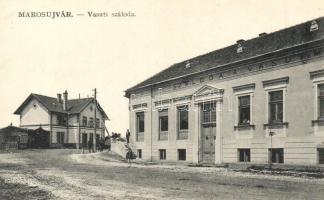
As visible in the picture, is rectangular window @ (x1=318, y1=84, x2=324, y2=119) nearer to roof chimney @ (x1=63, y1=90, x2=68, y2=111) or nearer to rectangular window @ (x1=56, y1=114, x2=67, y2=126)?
rectangular window @ (x1=56, y1=114, x2=67, y2=126)

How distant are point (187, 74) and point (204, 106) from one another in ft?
7.28

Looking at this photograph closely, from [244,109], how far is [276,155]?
3041 mm

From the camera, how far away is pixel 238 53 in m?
22.2

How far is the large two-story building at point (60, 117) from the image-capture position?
5022 cm

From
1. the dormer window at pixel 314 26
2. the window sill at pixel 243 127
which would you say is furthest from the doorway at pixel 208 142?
the dormer window at pixel 314 26

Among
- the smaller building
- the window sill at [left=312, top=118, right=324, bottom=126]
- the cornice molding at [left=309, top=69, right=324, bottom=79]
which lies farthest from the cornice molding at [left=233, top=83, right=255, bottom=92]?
the smaller building

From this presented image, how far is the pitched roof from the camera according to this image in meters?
18.2

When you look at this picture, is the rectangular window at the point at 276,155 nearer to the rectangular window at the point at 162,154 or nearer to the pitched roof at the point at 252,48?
the pitched roof at the point at 252,48

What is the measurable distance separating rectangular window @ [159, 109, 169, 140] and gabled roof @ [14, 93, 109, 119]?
26593mm

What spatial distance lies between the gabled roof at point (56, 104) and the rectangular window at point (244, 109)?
33.9 metres

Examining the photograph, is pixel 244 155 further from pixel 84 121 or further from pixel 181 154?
pixel 84 121

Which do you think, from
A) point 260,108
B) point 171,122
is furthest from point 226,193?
point 171,122

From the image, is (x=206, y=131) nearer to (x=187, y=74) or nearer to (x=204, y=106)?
(x=204, y=106)

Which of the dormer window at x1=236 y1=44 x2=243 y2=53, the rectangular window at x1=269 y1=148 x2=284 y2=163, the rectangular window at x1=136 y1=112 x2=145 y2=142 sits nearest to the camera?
the rectangular window at x1=269 y1=148 x2=284 y2=163
